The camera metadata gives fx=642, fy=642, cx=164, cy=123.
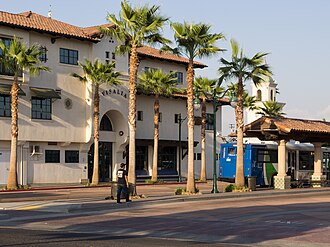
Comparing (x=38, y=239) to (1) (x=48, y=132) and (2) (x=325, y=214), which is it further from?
(1) (x=48, y=132)

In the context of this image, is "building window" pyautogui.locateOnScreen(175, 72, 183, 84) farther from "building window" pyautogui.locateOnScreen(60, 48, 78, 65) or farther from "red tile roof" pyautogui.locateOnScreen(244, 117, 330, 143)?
"red tile roof" pyautogui.locateOnScreen(244, 117, 330, 143)

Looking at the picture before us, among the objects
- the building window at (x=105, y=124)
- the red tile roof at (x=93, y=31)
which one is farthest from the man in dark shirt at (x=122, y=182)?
the building window at (x=105, y=124)

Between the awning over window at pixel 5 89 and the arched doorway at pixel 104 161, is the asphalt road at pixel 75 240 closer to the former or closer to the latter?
the awning over window at pixel 5 89

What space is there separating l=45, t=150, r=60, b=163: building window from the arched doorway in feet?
12.8

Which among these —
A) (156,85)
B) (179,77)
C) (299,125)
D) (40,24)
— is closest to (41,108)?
(40,24)

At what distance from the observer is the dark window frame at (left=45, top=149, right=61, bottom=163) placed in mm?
48656

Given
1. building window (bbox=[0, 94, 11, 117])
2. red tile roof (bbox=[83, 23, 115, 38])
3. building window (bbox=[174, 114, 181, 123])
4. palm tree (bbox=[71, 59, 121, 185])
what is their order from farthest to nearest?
building window (bbox=[174, 114, 181, 123])
red tile roof (bbox=[83, 23, 115, 38])
palm tree (bbox=[71, 59, 121, 185])
building window (bbox=[0, 94, 11, 117])

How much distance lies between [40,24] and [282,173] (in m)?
20.6

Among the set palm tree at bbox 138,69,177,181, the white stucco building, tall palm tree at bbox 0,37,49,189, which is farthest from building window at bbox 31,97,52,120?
palm tree at bbox 138,69,177,181

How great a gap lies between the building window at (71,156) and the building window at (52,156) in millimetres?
872

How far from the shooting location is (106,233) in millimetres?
17969

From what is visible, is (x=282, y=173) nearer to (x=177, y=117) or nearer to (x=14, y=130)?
(x=14, y=130)

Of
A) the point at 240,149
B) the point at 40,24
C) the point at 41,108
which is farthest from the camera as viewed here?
the point at 41,108

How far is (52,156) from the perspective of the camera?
161ft
